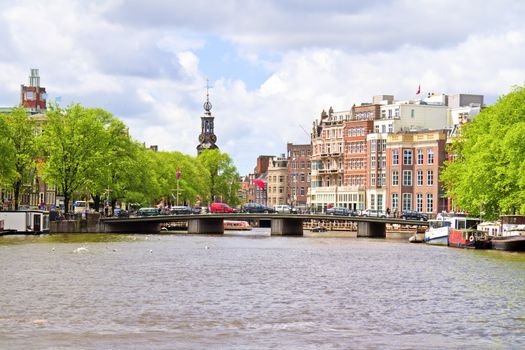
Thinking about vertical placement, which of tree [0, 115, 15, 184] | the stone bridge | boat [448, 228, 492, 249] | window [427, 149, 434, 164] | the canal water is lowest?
the canal water

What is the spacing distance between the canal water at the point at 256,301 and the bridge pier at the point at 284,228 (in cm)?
6326

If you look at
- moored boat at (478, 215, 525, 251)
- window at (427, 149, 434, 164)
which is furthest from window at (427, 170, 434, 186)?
moored boat at (478, 215, 525, 251)

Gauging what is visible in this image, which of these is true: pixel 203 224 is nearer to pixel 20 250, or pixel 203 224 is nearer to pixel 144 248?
pixel 144 248

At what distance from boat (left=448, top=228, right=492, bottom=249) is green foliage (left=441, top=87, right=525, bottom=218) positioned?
2569mm

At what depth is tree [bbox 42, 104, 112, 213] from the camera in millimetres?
144125

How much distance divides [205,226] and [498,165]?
6163 cm

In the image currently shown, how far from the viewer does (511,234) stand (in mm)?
105500

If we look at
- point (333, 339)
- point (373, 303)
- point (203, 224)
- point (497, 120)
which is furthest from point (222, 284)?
point (203, 224)

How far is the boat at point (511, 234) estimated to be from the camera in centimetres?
10424

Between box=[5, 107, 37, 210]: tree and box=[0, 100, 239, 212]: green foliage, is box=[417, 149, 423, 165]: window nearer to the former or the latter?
box=[0, 100, 239, 212]: green foliage

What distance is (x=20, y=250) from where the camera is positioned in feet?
319

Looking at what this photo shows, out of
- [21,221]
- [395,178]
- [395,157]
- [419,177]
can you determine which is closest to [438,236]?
[21,221]

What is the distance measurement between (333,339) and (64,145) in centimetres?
10198

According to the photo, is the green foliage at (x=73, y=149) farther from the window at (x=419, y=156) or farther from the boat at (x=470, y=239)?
the window at (x=419, y=156)
